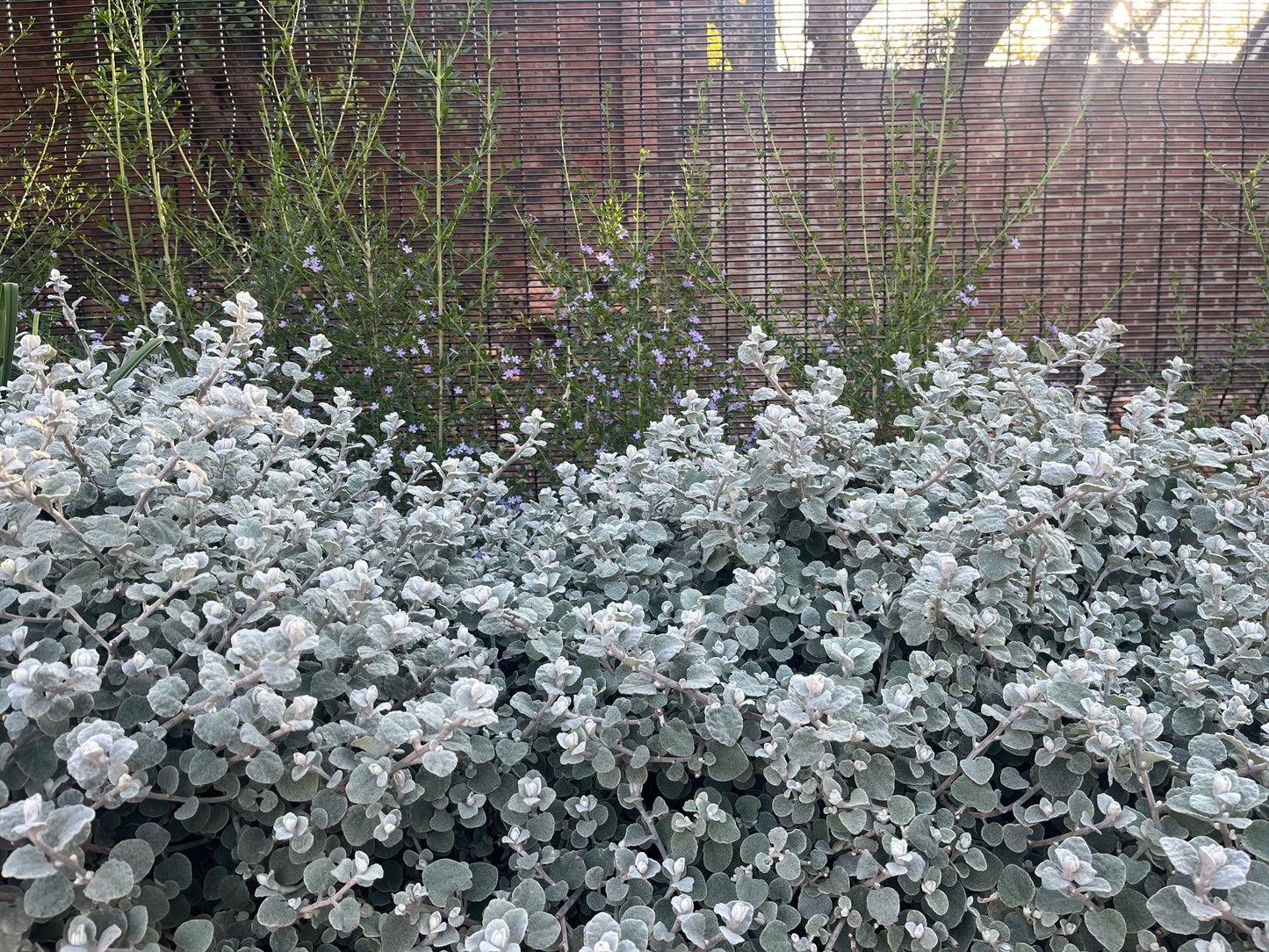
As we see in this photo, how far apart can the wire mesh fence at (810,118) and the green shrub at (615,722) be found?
222 cm

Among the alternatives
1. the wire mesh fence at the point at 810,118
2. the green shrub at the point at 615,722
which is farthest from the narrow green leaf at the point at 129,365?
the wire mesh fence at the point at 810,118

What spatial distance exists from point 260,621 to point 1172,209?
3977mm

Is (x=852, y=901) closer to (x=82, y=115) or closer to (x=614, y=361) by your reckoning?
(x=614, y=361)

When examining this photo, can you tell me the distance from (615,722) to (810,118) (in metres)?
3.13

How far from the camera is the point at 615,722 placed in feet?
3.24

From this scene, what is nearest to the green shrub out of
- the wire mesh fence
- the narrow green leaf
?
the narrow green leaf

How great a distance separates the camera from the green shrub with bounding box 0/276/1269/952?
831mm

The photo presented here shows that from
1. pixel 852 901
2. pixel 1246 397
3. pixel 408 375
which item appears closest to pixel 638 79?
pixel 408 375

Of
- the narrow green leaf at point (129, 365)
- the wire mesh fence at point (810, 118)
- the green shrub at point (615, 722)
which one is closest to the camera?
the green shrub at point (615, 722)

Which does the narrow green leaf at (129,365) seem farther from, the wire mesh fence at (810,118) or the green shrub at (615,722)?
the wire mesh fence at (810,118)

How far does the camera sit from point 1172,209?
360 cm

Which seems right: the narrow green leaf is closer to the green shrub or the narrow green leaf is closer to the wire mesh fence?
the green shrub

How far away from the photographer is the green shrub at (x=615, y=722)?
0.83m

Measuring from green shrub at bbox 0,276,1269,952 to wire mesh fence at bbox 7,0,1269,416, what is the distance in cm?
222
